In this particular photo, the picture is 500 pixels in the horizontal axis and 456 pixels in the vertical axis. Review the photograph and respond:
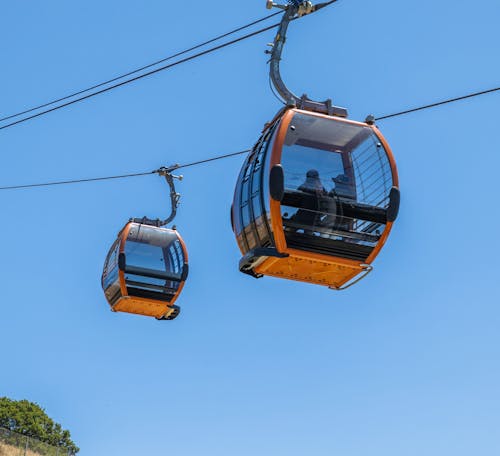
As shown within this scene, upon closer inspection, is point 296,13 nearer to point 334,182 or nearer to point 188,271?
point 334,182

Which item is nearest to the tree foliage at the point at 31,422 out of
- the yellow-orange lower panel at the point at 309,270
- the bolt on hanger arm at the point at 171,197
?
the bolt on hanger arm at the point at 171,197

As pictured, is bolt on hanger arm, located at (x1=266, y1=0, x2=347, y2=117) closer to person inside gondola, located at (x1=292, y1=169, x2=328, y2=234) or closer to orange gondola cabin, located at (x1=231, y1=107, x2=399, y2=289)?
orange gondola cabin, located at (x1=231, y1=107, x2=399, y2=289)

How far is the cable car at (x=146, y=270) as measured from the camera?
21469 millimetres

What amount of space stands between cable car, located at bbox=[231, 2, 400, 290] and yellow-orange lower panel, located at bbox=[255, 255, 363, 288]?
1 cm

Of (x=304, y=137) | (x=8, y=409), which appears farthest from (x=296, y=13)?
(x=8, y=409)

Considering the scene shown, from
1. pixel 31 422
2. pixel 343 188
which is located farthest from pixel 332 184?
pixel 31 422

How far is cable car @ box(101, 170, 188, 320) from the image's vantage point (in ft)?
70.4

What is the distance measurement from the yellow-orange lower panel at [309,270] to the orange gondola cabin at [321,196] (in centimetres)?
1

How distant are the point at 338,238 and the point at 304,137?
126 centimetres

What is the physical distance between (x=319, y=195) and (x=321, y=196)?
36 mm

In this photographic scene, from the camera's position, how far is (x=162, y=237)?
22297mm

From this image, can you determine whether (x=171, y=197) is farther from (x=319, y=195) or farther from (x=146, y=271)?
(x=319, y=195)

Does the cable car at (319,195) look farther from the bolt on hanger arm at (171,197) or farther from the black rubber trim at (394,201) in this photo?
the bolt on hanger arm at (171,197)

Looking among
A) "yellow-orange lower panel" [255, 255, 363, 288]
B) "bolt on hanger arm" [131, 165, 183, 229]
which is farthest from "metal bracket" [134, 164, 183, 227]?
"yellow-orange lower panel" [255, 255, 363, 288]
